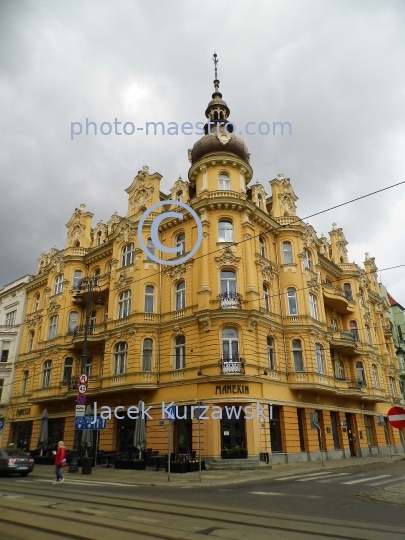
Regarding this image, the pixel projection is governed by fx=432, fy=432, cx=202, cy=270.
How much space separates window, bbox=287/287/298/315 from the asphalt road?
16138mm

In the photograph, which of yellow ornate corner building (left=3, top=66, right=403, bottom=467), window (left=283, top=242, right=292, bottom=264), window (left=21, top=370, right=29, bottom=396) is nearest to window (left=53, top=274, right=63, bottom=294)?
yellow ornate corner building (left=3, top=66, right=403, bottom=467)

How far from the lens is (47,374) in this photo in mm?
36406

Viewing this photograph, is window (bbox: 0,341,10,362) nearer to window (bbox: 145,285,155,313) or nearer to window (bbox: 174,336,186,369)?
window (bbox: 145,285,155,313)

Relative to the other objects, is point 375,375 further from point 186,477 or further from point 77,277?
point 77,277

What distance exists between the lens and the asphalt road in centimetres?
760

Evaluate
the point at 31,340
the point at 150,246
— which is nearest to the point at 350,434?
the point at 150,246

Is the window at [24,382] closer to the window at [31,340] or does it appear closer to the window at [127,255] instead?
the window at [31,340]

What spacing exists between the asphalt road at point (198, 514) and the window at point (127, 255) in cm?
1882

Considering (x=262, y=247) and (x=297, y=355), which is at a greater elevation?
(x=262, y=247)

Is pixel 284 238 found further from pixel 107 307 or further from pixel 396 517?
pixel 396 517

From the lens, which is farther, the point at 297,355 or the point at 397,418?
the point at 297,355

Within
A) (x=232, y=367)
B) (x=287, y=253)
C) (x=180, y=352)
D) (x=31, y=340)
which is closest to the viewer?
(x=232, y=367)

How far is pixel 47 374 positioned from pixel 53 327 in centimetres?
399

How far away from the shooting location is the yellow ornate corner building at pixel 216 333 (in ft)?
83.3
